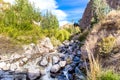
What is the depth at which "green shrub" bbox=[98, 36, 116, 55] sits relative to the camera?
12.6 m

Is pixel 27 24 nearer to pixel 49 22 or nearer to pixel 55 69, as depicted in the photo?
pixel 49 22

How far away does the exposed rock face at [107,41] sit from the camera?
11742 mm

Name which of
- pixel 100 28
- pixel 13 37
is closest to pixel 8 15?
pixel 13 37

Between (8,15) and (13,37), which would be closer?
(13,37)

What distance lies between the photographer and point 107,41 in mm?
12773

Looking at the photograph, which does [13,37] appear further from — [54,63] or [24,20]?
[54,63]

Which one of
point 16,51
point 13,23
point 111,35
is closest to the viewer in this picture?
point 111,35

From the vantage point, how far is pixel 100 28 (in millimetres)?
15086

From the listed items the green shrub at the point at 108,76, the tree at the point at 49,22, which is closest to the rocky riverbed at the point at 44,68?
the green shrub at the point at 108,76

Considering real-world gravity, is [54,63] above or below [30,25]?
below

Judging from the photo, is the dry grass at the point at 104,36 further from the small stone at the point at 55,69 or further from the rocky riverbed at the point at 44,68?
the small stone at the point at 55,69

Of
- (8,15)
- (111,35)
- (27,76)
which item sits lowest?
(27,76)

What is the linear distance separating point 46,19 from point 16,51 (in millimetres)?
13342

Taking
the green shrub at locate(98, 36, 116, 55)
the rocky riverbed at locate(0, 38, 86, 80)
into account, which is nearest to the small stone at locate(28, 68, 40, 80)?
the rocky riverbed at locate(0, 38, 86, 80)
